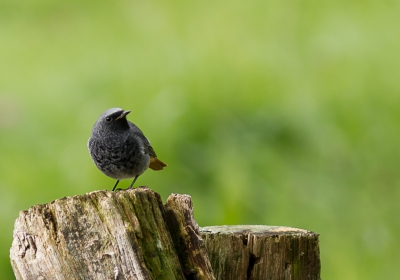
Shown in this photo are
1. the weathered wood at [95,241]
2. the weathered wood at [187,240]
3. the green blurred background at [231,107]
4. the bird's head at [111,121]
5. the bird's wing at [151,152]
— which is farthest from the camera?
the green blurred background at [231,107]

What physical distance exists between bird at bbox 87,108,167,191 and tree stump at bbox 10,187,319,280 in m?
2.20

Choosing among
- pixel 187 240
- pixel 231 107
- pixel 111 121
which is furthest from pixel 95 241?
pixel 231 107

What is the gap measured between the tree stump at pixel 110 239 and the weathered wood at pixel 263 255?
547 millimetres

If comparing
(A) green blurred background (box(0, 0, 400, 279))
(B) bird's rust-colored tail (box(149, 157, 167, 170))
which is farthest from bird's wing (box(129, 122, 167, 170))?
(A) green blurred background (box(0, 0, 400, 279))

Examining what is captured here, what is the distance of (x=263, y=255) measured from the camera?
4.12 metres

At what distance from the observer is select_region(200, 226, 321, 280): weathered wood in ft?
13.5

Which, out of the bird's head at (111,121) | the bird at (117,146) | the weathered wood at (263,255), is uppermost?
the bird's head at (111,121)

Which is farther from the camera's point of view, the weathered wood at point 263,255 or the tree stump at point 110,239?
the weathered wood at point 263,255

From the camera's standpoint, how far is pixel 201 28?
8828 millimetres

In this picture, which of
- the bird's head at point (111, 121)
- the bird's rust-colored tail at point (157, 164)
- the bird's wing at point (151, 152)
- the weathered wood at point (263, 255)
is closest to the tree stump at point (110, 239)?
the weathered wood at point (263, 255)

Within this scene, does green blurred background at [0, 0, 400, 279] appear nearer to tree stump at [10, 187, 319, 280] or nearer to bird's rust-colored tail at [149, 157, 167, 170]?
bird's rust-colored tail at [149, 157, 167, 170]

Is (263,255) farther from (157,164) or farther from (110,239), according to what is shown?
(157,164)

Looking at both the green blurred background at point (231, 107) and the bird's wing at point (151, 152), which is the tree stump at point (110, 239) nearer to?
the bird's wing at point (151, 152)

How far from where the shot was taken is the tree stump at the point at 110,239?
326 centimetres
